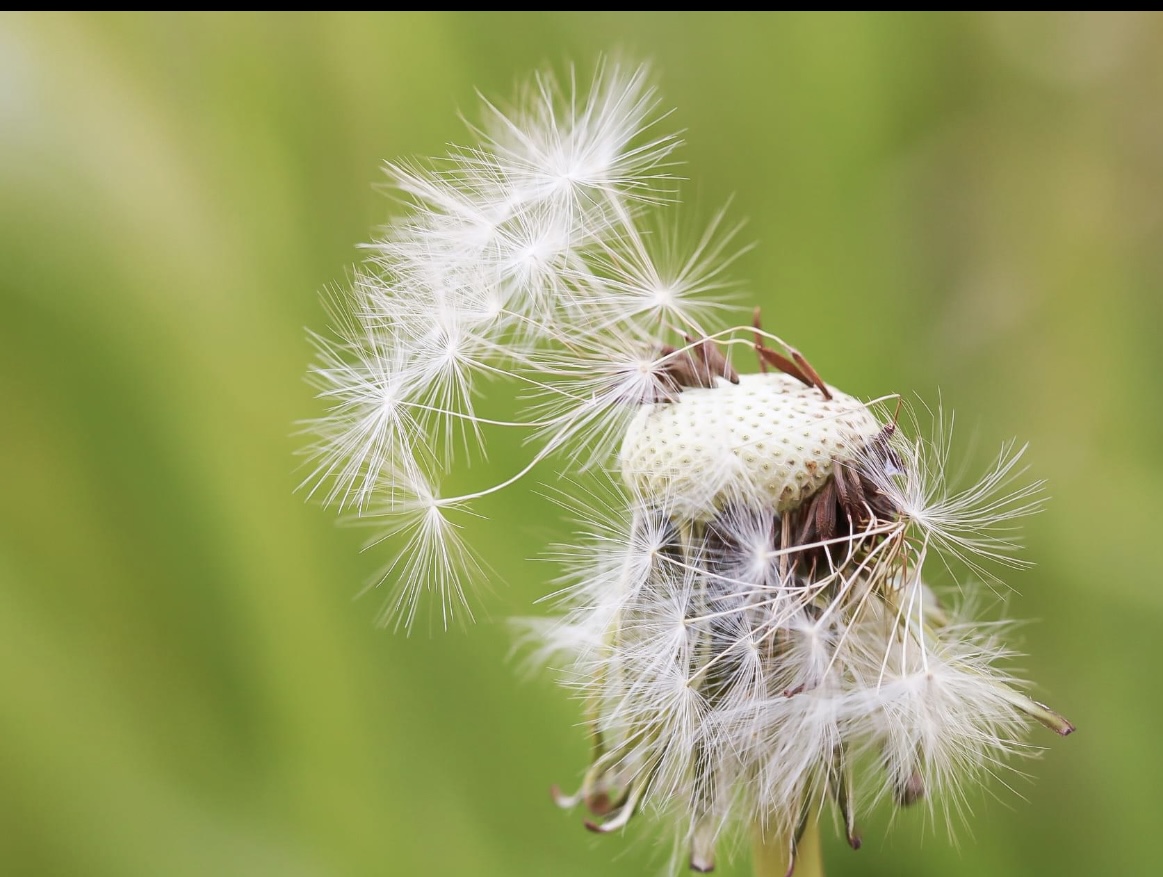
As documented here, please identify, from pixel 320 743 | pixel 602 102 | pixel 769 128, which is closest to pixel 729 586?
pixel 602 102

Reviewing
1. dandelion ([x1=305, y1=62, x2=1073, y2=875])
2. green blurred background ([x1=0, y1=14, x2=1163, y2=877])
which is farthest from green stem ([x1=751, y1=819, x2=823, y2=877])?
green blurred background ([x1=0, y1=14, x2=1163, y2=877])

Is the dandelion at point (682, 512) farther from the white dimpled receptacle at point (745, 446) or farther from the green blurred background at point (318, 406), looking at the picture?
the green blurred background at point (318, 406)

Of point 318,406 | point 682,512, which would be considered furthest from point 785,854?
point 318,406

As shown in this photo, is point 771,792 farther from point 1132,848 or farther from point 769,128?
point 769,128

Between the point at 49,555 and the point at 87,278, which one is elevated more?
the point at 87,278

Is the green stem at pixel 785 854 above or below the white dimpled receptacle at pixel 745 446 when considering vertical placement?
below

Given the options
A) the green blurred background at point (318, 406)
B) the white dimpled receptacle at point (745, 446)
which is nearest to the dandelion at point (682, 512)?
the white dimpled receptacle at point (745, 446)

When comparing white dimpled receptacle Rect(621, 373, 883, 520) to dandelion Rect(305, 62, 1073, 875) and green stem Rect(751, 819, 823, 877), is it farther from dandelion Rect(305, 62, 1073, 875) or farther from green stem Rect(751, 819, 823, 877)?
green stem Rect(751, 819, 823, 877)

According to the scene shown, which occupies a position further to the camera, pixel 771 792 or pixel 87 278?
pixel 87 278
